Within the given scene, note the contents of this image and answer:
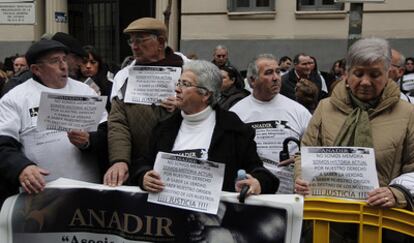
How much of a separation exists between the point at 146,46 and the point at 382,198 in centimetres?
195

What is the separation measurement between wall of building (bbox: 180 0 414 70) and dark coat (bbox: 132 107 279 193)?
10.6 m

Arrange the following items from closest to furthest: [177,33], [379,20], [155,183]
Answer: [155,183], [379,20], [177,33]

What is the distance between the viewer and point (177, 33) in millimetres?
15406

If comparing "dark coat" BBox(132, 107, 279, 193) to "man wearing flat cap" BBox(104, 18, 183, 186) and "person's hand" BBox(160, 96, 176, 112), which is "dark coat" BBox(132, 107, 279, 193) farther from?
"person's hand" BBox(160, 96, 176, 112)

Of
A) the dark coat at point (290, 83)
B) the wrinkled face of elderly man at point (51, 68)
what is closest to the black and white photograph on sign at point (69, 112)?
the wrinkled face of elderly man at point (51, 68)

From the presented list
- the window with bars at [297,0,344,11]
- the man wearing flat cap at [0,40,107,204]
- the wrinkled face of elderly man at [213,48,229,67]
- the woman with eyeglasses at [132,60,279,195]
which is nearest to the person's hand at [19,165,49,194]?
the man wearing flat cap at [0,40,107,204]

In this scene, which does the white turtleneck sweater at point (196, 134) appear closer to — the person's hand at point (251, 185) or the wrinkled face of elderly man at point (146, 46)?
the person's hand at point (251, 185)

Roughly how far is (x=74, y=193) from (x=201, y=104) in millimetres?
845

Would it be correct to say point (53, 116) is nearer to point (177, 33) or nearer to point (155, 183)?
point (155, 183)

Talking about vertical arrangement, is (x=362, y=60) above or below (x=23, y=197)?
above

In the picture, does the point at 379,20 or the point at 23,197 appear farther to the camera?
the point at 379,20

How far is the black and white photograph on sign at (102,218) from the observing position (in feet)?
9.91

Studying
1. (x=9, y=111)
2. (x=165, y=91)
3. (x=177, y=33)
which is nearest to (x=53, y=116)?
(x=9, y=111)

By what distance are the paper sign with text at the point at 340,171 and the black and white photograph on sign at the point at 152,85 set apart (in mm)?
1230
